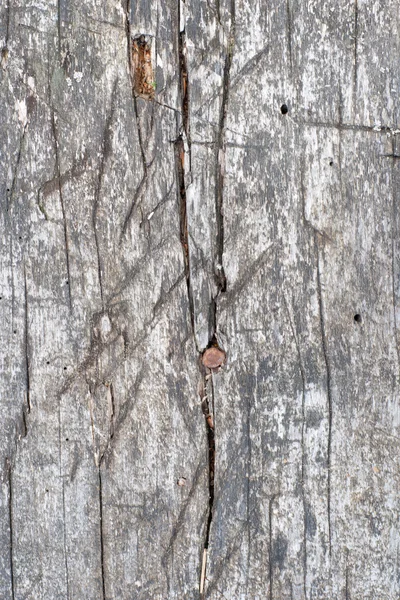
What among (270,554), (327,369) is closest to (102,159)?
(327,369)

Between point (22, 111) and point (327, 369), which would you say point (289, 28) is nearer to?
point (22, 111)

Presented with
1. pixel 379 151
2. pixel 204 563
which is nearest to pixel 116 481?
pixel 204 563

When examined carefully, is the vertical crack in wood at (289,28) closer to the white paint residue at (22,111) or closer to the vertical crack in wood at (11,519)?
the white paint residue at (22,111)

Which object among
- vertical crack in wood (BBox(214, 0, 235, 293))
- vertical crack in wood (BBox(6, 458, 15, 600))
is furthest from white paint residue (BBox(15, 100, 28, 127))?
vertical crack in wood (BBox(6, 458, 15, 600))

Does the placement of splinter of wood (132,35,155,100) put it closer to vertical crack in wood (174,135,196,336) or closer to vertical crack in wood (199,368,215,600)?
vertical crack in wood (174,135,196,336)

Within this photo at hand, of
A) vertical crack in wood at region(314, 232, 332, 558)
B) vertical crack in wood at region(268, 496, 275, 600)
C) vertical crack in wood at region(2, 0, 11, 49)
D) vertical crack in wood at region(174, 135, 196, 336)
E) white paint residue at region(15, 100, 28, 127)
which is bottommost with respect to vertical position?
vertical crack in wood at region(268, 496, 275, 600)

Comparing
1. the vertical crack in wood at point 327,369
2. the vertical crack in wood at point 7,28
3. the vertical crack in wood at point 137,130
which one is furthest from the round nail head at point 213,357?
the vertical crack in wood at point 7,28
